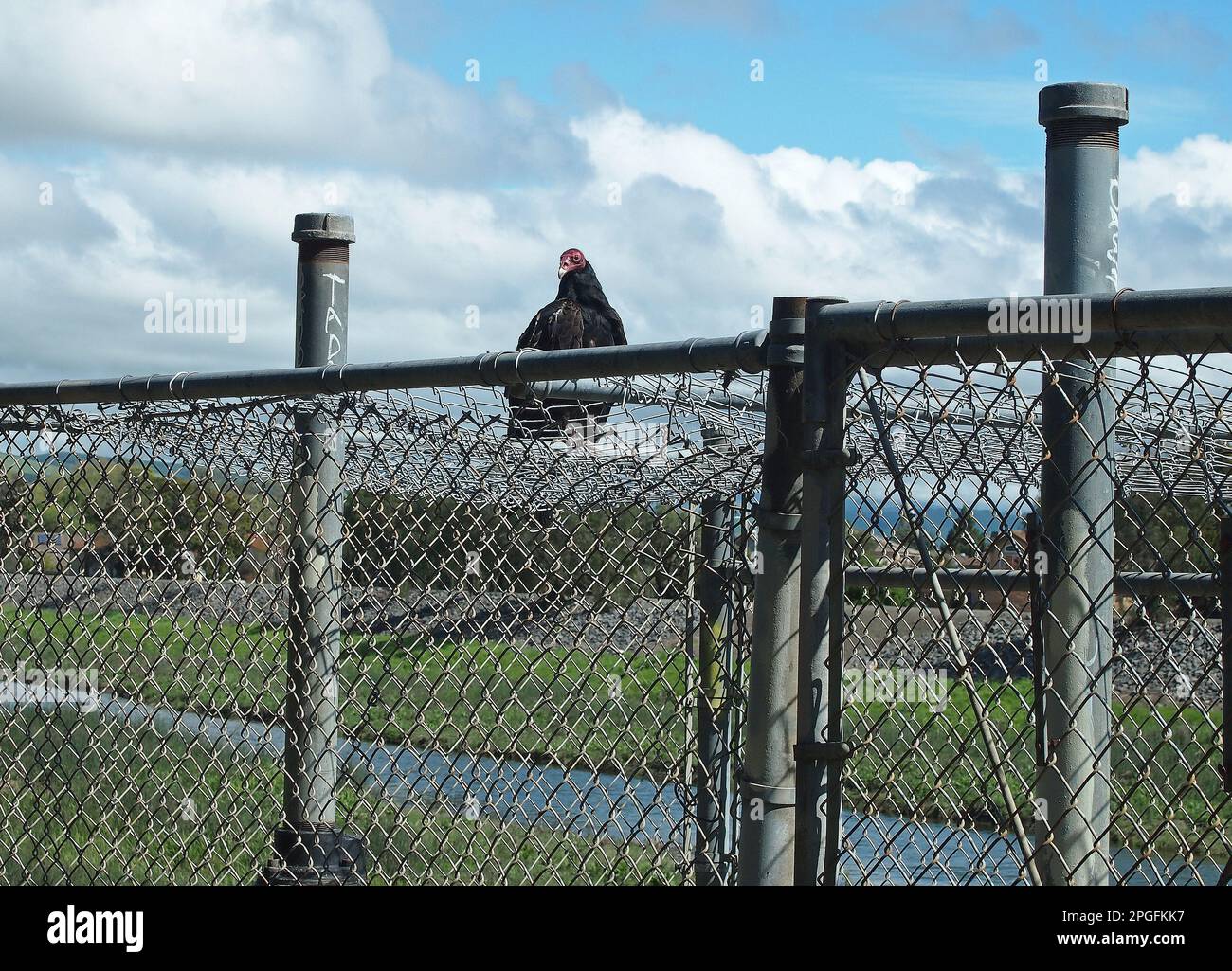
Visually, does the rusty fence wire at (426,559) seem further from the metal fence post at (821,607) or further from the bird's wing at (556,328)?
the bird's wing at (556,328)

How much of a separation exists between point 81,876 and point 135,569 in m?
2.71

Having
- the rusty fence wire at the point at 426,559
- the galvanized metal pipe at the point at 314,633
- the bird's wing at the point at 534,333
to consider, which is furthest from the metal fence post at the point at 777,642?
the bird's wing at the point at 534,333

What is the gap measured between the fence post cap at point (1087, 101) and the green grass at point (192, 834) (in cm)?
157

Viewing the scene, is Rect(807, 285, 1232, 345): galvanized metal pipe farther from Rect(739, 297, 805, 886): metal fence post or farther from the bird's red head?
the bird's red head

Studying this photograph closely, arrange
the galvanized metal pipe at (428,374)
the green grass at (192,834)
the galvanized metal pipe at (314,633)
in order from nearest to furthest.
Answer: the galvanized metal pipe at (428,374) < the galvanized metal pipe at (314,633) < the green grass at (192,834)

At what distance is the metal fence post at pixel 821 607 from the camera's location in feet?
6.67

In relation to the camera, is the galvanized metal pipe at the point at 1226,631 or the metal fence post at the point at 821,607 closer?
the galvanized metal pipe at the point at 1226,631

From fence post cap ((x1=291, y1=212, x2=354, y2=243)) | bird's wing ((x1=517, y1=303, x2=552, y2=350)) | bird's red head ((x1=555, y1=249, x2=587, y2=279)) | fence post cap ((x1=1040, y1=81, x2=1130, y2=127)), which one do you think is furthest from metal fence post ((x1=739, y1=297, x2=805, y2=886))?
bird's red head ((x1=555, y1=249, x2=587, y2=279))

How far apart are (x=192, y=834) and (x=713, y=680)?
161 centimetres

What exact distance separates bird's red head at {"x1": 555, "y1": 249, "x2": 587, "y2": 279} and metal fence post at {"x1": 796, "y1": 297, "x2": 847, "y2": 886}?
8354 mm

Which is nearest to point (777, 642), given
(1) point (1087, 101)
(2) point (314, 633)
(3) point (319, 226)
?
(1) point (1087, 101)

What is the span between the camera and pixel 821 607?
204 cm
